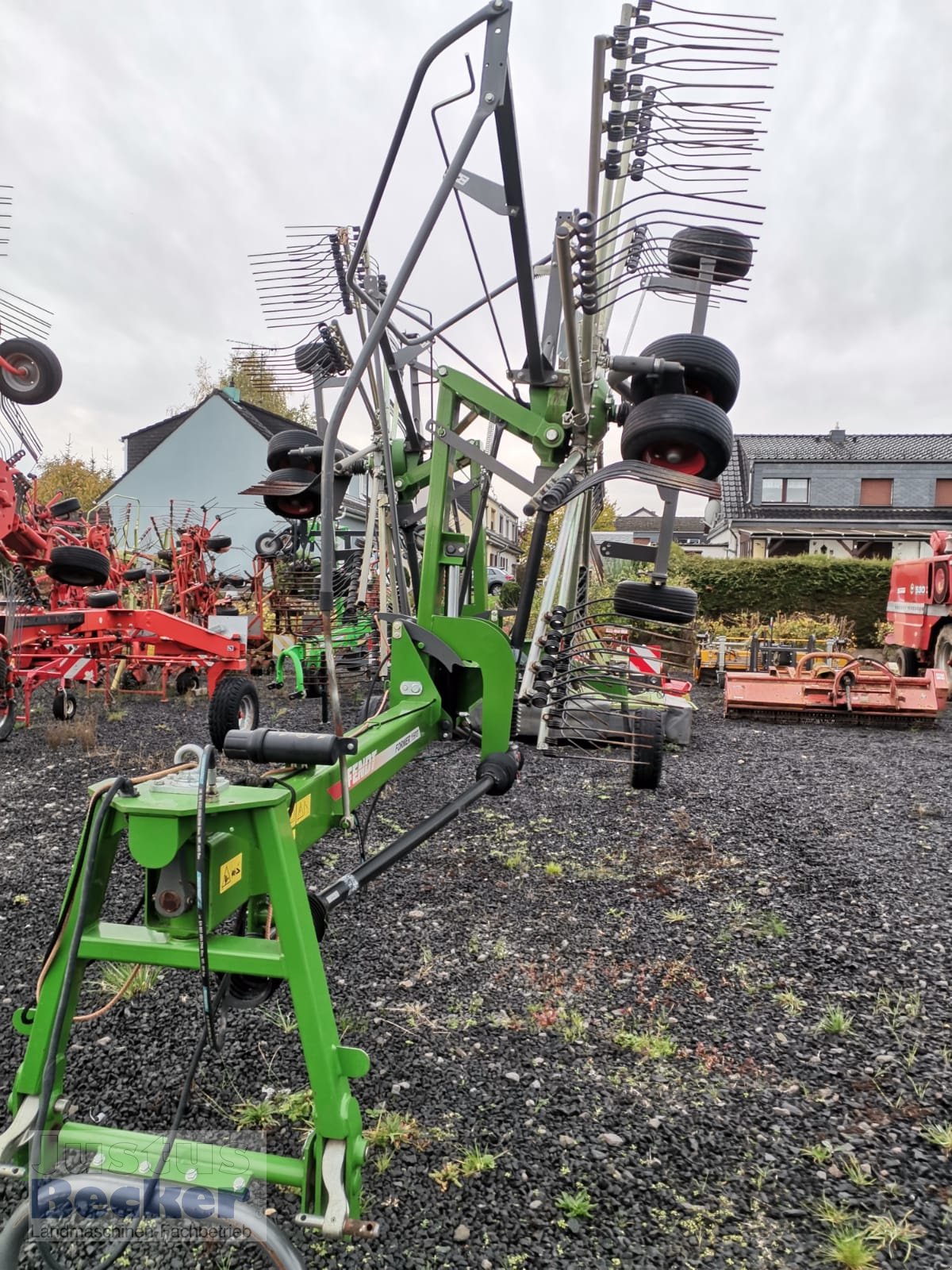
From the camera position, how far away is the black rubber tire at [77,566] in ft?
22.8

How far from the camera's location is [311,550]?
13.0 m

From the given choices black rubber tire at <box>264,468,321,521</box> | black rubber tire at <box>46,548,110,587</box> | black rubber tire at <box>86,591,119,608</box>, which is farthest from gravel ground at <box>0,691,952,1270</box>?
black rubber tire at <box>86,591,119,608</box>

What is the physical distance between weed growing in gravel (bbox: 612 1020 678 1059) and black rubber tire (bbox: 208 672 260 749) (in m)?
4.52

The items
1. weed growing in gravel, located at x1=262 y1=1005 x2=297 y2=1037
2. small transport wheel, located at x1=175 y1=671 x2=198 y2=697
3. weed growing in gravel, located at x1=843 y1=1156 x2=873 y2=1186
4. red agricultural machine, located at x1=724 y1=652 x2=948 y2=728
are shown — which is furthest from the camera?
small transport wheel, located at x1=175 y1=671 x2=198 y2=697

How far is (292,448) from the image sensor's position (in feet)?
14.4

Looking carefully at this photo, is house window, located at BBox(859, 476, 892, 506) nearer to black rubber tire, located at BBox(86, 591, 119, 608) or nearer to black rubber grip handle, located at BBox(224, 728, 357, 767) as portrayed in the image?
black rubber tire, located at BBox(86, 591, 119, 608)

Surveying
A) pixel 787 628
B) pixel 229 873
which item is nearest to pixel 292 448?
pixel 229 873

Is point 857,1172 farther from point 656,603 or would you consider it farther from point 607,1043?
point 656,603

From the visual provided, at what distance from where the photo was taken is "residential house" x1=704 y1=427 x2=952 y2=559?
31.0 meters

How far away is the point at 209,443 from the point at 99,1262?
81.3ft

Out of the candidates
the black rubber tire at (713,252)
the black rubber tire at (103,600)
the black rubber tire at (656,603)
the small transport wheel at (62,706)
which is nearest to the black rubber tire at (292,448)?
the black rubber tire at (656,603)

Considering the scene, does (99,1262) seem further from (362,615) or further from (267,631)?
(267,631)

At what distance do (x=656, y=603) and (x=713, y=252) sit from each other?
5.05 feet

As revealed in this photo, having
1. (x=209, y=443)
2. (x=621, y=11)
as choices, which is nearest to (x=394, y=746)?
(x=621, y=11)
